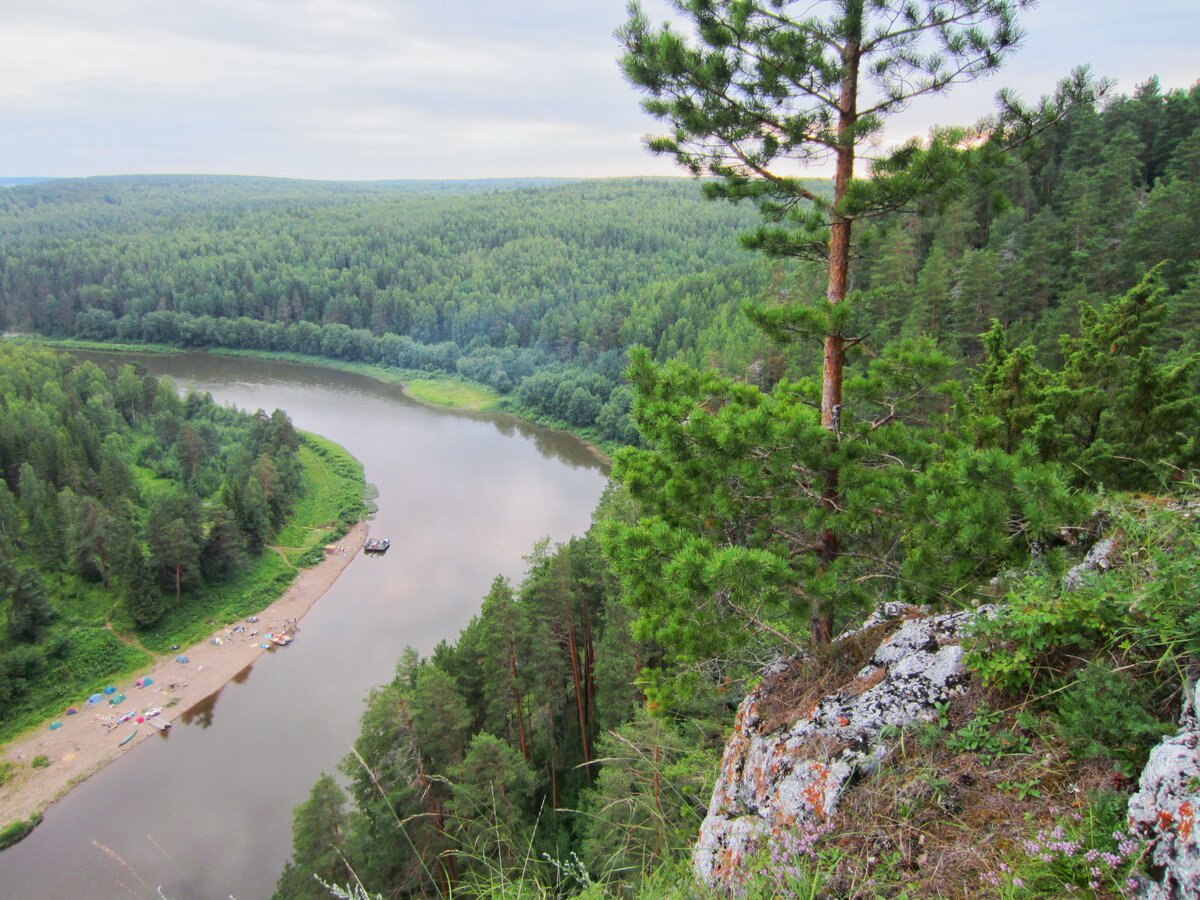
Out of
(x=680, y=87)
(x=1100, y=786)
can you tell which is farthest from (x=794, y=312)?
(x=1100, y=786)

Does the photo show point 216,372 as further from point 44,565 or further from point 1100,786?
point 1100,786

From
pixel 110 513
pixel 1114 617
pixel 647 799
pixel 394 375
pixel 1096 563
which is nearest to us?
pixel 1114 617

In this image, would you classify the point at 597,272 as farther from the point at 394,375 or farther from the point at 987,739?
the point at 987,739

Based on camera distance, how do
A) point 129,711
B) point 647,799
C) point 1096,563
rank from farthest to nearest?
point 129,711 < point 647,799 < point 1096,563

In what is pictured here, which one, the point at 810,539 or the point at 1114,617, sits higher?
the point at 1114,617

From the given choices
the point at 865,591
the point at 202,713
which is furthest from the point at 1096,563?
the point at 202,713

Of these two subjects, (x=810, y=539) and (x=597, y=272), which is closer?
(x=810, y=539)
